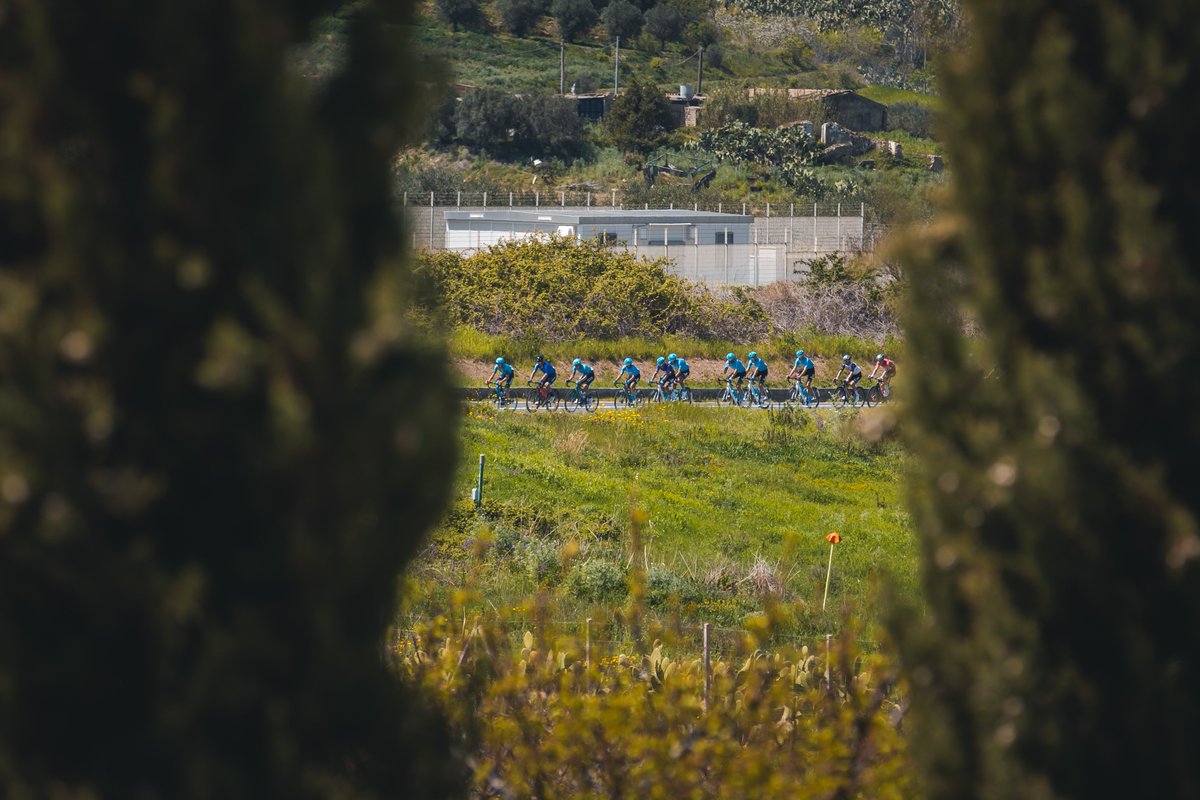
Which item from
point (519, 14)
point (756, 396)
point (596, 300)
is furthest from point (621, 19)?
point (756, 396)

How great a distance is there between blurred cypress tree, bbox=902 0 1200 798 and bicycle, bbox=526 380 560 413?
23919 mm

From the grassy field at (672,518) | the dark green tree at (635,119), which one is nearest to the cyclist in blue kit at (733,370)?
the grassy field at (672,518)

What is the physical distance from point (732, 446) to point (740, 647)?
13.2 m

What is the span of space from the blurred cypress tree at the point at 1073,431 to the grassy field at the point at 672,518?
636 cm

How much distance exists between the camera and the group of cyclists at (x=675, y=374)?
27.6 meters

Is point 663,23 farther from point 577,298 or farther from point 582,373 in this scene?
point 582,373

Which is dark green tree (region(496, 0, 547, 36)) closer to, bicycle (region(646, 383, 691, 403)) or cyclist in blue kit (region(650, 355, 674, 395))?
cyclist in blue kit (region(650, 355, 674, 395))

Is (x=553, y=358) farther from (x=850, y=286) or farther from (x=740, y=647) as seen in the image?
(x=740, y=647)

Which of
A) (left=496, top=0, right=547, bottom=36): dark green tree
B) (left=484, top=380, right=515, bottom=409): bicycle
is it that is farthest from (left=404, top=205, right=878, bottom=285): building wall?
(left=496, top=0, right=547, bottom=36): dark green tree

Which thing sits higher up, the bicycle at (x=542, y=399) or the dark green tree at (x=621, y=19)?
the bicycle at (x=542, y=399)

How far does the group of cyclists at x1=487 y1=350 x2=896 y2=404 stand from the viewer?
27562 mm

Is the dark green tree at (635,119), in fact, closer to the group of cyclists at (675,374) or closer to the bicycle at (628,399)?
the group of cyclists at (675,374)

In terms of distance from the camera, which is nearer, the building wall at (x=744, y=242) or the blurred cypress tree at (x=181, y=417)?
the blurred cypress tree at (x=181, y=417)

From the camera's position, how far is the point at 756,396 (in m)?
31.1
